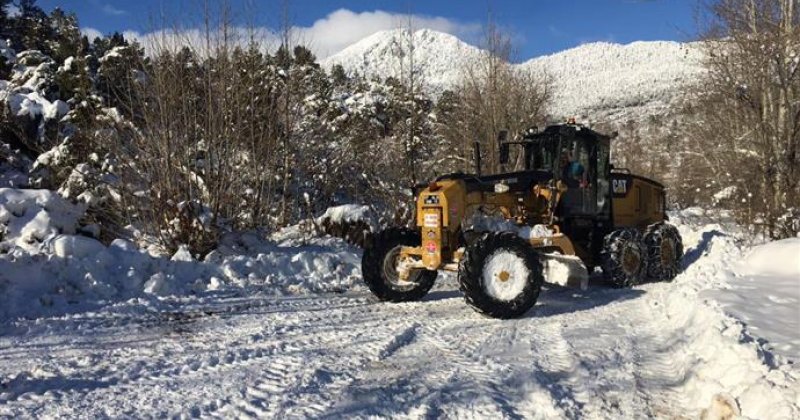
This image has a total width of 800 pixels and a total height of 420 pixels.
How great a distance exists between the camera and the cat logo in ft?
35.6

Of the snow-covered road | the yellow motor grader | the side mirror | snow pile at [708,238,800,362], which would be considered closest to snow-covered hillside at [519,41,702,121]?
the yellow motor grader

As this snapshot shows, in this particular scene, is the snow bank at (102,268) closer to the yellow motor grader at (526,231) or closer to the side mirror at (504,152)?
the yellow motor grader at (526,231)

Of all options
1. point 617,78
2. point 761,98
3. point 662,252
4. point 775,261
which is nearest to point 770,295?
point 775,261

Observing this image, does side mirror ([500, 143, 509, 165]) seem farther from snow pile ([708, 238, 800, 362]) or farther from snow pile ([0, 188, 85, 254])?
snow pile ([0, 188, 85, 254])

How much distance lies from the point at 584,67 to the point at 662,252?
431 ft

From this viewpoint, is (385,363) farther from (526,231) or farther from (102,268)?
(102,268)

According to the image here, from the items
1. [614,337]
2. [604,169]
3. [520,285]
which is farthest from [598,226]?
[614,337]

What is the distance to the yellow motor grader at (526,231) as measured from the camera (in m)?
7.38

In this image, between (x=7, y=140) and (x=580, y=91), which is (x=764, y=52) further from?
(x=580, y=91)

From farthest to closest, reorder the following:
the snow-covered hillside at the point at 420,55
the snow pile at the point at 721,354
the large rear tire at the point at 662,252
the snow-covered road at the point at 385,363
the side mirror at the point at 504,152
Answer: the snow-covered hillside at the point at 420,55, the large rear tire at the point at 662,252, the side mirror at the point at 504,152, the snow-covered road at the point at 385,363, the snow pile at the point at 721,354

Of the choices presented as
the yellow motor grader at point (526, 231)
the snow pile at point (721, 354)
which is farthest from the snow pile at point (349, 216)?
the snow pile at point (721, 354)

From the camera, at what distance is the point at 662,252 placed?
10.2 meters

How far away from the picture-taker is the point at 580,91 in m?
116

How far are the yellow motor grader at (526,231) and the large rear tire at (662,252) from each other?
2 cm
